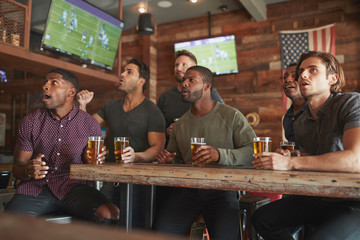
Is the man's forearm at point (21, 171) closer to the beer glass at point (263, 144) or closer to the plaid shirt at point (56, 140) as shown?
the plaid shirt at point (56, 140)

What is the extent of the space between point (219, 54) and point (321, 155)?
4446mm

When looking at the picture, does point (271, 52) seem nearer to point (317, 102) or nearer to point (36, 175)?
point (317, 102)

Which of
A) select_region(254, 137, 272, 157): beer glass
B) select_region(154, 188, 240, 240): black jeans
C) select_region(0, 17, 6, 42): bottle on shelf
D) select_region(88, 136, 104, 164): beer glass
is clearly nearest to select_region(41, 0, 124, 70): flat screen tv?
select_region(0, 17, 6, 42): bottle on shelf

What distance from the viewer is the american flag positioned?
499 cm

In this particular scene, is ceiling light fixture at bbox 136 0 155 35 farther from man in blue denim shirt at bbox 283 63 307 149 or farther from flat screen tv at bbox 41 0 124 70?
man in blue denim shirt at bbox 283 63 307 149

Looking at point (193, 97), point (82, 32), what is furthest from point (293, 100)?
point (82, 32)

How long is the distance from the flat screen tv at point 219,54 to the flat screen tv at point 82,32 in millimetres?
1479

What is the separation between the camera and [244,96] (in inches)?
217

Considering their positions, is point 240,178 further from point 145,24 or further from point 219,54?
point 219,54

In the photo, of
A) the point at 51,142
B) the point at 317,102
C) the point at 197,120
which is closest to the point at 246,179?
the point at 317,102

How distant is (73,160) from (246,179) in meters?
1.28

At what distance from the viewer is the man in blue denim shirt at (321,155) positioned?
4.44 ft

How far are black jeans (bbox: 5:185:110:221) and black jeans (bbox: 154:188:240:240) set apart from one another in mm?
347

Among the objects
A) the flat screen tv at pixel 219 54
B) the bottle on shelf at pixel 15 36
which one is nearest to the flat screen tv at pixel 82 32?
the bottle on shelf at pixel 15 36
